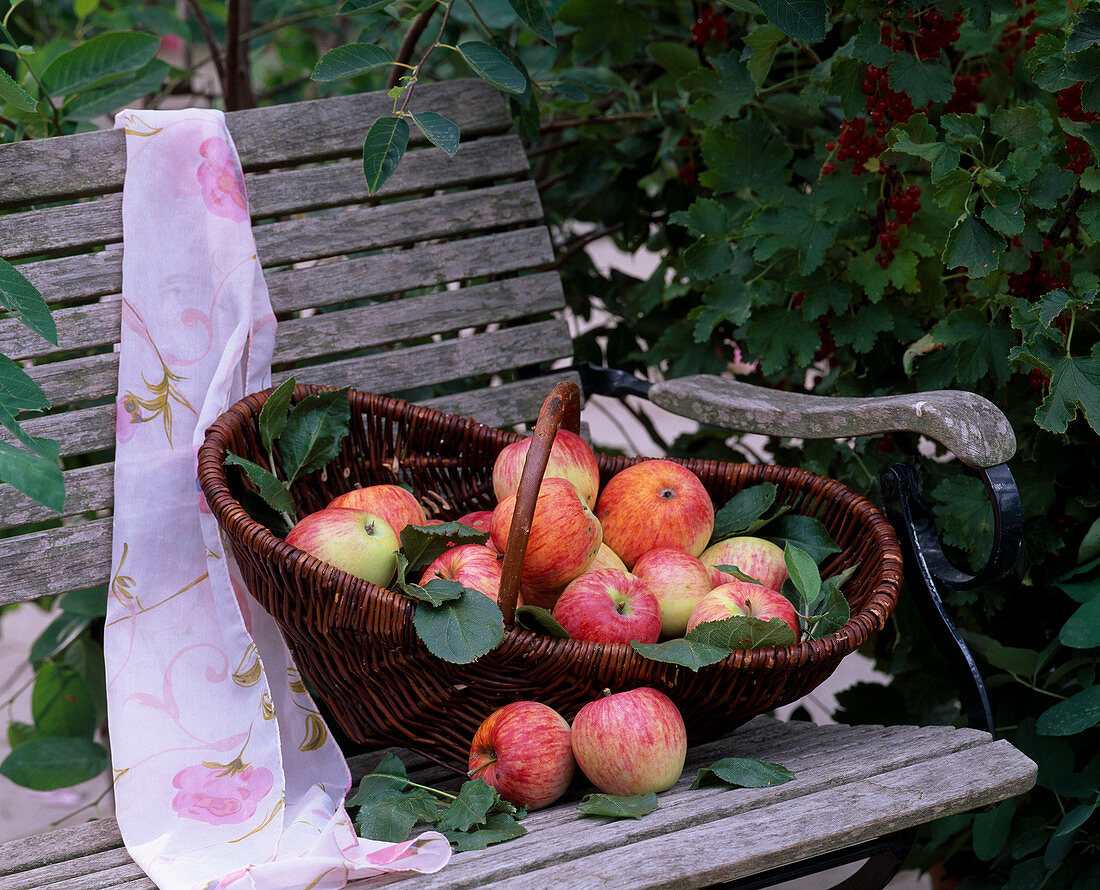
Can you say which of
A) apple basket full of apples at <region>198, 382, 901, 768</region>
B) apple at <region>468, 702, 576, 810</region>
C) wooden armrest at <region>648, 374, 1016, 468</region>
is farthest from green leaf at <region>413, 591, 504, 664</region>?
wooden armrest at <region>648, 374, 1016, 468</region>

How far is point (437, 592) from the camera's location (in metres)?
0.96

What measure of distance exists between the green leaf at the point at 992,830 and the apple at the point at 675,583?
606mm

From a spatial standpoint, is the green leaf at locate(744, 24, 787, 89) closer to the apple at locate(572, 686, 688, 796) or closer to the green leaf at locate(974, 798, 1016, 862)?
the apple at locate(572, 686, 688, 796)

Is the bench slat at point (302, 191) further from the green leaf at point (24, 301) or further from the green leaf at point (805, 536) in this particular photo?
the green leaf at point (805, 536)

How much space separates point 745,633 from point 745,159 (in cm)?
84

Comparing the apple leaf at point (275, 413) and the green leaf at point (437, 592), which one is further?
the apple leaf at point (275, 413)

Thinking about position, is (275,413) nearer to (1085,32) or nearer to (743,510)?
(743,510)

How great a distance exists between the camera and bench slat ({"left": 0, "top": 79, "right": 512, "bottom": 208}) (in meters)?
1.30

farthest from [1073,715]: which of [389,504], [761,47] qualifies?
[761,47]

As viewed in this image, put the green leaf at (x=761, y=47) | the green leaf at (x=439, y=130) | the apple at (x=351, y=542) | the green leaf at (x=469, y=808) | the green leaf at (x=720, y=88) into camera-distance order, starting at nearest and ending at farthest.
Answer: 1. the green leaf at (x=469, y=808)
2. the apple at (x=351, y=542)
3. the green leaf at (x=439, y=130)
4. the green leaf at (x=761, y=47)
5. the green leaf at (x=720, y=88)

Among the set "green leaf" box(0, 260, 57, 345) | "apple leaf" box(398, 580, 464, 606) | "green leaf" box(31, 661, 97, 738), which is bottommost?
"green leaf" box(31, 661, 97, 738)

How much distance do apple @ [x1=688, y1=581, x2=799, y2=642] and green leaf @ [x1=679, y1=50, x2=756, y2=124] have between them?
2.54 ft

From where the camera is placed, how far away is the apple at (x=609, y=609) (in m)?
1.03

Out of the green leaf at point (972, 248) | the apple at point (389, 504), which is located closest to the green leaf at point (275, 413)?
the apple at point (389, 504)
